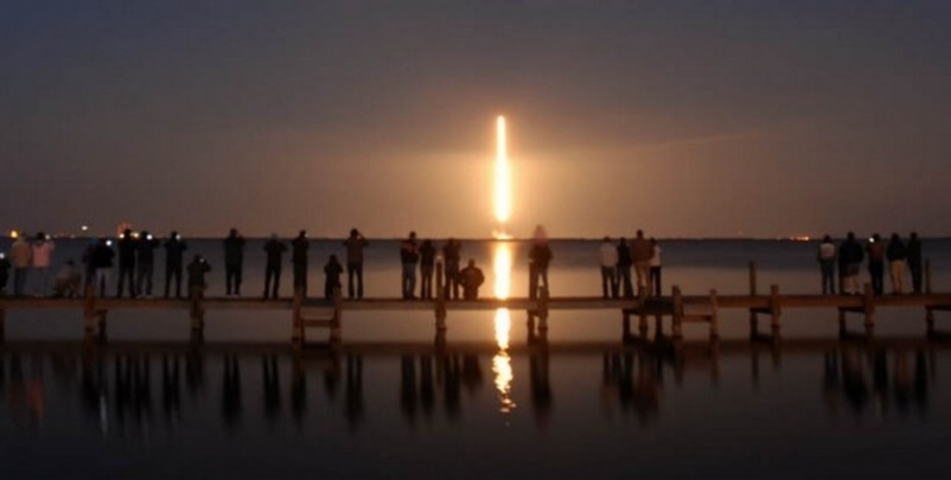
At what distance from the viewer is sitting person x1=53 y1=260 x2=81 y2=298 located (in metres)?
34.8

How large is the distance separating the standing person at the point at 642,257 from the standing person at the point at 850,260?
5.89 m

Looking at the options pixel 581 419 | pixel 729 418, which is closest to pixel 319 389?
pixel 581 419

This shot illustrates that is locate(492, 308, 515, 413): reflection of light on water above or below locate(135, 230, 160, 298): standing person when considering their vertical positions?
below

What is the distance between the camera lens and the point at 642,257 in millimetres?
34938

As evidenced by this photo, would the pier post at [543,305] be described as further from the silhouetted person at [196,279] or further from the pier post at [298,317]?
the silhouetted person at [196,279]

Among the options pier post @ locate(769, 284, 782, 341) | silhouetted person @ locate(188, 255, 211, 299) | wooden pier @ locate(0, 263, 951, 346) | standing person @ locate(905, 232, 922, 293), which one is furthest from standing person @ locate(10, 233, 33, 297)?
standing person @ locate(905, 232, 922, 293)

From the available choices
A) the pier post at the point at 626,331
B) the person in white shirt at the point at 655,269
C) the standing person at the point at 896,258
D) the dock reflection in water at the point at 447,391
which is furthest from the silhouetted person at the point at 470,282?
the standing person at the point at 896,258

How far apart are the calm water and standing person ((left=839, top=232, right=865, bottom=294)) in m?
2.10

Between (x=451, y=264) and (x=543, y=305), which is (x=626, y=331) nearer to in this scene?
(x=543, y=305)

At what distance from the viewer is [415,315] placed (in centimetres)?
4872

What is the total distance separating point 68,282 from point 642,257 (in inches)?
647

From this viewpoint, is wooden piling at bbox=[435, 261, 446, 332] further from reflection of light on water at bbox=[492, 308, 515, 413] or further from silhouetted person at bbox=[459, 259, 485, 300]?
reflection of light on water at bbox=[492, 308, 515, 413]

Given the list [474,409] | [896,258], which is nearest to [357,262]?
[474,409]

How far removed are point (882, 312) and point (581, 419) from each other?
29.0m
